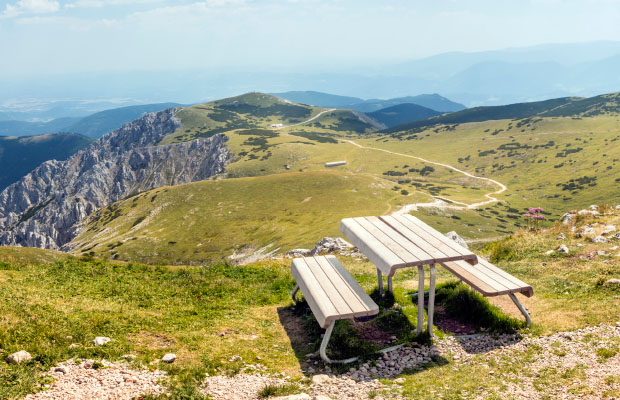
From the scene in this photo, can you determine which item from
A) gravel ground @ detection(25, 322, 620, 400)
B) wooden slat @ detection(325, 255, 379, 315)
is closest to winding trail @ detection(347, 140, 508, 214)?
wooden slat @ detection(325, 255, 379, 315)

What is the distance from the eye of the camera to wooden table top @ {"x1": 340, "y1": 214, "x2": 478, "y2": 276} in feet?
36.2

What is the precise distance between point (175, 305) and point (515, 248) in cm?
1821

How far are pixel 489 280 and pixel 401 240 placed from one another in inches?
125

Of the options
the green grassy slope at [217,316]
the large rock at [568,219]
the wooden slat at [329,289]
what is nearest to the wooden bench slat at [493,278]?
the green grassy slope at [217,316]

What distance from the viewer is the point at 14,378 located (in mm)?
7098

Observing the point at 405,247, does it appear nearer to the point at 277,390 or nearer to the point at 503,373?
the point at 503,373

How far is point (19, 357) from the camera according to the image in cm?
765

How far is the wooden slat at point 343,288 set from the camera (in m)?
10.4

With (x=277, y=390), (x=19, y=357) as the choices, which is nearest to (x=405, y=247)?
(x=277, y=390)

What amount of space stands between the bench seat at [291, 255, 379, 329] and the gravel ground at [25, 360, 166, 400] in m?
4.43

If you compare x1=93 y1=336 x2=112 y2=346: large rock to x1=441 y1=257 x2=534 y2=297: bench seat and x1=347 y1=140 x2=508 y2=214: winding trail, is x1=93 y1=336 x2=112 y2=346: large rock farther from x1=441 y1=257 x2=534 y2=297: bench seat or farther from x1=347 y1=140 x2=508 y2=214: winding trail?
x1=347 y1=140 x2=508 y2=214: winding trail

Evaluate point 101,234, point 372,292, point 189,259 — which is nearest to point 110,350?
point 372,292

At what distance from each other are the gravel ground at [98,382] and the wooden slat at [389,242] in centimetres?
728

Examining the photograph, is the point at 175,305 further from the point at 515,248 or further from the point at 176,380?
the point at 515,248
